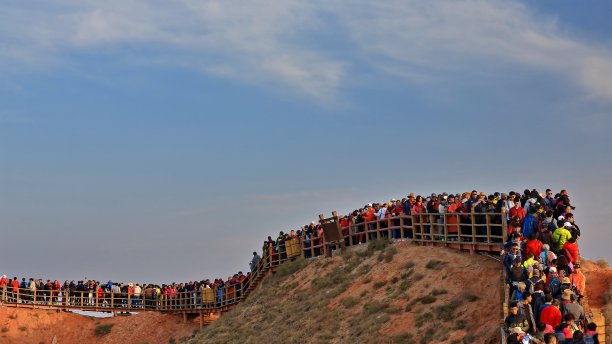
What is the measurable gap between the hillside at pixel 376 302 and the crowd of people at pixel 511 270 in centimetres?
147

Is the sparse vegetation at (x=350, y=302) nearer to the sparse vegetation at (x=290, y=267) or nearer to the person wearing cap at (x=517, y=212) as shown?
the person wearing cap at (x=517, y=212)

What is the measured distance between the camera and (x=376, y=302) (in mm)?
29719

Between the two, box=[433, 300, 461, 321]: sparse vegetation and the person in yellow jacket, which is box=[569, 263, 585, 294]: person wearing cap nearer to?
the person in yellow jacket

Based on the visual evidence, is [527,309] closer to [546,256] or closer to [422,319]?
[546,256]

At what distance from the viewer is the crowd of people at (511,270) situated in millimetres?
16719

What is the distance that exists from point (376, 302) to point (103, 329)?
2537 centimetres

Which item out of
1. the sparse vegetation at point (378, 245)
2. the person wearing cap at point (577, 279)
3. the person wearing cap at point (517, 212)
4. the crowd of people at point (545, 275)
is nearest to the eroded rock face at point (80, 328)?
the sparse vegetation at point (378, 245)

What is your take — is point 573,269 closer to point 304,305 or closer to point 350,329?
point 350,329

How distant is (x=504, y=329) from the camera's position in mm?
18125

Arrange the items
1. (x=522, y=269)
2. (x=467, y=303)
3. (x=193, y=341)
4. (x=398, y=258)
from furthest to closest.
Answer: (x=193, y=341) < (x=398, y=258) < (x=467, y=303) < (x=522, y=269)

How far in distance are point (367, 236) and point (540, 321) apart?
67.5 feet

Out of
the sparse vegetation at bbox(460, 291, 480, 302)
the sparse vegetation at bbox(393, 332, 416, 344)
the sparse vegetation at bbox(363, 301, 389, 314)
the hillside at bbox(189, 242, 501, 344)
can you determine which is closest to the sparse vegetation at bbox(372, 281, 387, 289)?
the hillside at bbox(189, 242, 501, 344)

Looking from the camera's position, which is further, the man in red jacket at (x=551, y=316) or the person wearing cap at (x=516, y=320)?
the person wearing cap at (x=516, y=320)

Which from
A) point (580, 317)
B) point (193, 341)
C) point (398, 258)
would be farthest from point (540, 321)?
point (193, 341)
